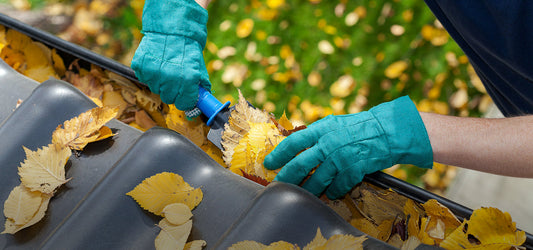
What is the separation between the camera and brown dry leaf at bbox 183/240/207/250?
2.36 feet

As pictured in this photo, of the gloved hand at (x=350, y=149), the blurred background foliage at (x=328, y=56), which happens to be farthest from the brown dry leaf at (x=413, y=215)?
the blurred background foliage at (x=328, y=56)

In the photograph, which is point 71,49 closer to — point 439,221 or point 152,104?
point 152,104

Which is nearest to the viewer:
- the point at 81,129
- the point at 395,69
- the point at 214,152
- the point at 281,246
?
the point at 281,246

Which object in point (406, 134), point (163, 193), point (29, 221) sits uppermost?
point (406, 134)

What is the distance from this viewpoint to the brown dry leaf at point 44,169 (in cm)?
81

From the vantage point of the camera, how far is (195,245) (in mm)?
723

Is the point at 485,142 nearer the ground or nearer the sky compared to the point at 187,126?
nearer the sky

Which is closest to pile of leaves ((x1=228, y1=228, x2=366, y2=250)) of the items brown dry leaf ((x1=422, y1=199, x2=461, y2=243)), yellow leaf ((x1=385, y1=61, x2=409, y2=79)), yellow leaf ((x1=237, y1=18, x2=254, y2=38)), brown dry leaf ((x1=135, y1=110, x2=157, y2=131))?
brown dry leaf ((x1=422, y1=199, x2=461, y2=243))

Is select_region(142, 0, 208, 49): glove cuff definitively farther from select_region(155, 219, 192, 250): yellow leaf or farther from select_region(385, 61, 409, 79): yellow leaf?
select_region(385, 61, 409, 79): yellow leaf

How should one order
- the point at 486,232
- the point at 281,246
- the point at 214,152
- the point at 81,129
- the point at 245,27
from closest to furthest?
1. the point at 281,246
2. the point at 486,232
3. the point at 81,129
4. the point at 214,152
5. the point at 245,27

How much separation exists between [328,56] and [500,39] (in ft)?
3.81

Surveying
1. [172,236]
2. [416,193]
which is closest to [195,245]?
[172,236]

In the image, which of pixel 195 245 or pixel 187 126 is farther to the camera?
pixel 187 126

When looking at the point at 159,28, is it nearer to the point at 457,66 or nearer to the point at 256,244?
the point at 256,244
